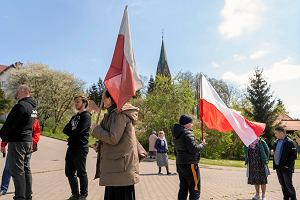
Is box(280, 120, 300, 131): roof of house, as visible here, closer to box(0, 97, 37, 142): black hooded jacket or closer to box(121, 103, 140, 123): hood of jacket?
box(0, 97, 37, 142): black hooded jacket

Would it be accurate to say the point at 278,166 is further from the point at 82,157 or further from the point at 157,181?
the point at 157,181

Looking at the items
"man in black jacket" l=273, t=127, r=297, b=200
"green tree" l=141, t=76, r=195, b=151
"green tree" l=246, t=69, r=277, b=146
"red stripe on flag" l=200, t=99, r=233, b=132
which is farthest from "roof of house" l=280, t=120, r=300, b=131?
"red stripe on flag" l=200, t=99, r=233, b=132

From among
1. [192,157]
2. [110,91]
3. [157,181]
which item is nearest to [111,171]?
[110,91]

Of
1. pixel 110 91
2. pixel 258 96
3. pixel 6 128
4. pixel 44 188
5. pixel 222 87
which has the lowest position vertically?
pixel 44 188

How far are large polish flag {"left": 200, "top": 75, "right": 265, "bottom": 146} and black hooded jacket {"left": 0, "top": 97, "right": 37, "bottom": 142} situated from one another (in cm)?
313

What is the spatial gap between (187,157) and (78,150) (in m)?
2.14

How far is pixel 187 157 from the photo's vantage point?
7.34m

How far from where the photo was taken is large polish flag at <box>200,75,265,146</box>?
757 cm

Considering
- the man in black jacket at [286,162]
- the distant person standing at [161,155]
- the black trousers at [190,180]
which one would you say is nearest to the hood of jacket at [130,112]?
the black trousers at [190,180]

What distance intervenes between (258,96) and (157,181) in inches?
1355

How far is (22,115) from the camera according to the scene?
22.9 feet

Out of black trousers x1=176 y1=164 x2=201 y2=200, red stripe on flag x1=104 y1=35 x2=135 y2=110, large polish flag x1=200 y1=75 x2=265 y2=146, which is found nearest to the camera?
red stripe on flag x1=104 y1=35 x2=135 y2=110

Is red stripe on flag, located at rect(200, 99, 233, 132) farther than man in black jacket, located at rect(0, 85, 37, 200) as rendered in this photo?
Yes

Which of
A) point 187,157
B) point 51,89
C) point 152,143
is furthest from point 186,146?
point 51,89
